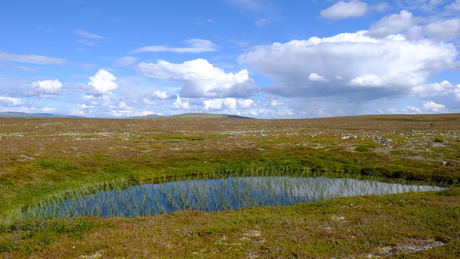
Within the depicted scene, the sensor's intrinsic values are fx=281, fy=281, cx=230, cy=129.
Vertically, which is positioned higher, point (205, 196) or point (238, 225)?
point (238, 225)

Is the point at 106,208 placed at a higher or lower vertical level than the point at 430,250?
lower

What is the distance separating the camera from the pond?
76.2 feet

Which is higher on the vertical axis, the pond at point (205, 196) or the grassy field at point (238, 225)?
the grassy field at point (238, 225)

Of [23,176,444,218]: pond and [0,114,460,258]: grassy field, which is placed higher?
[0,114,460,258]: grassy field

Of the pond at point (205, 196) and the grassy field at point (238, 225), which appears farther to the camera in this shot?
the pond at point (205, 196)

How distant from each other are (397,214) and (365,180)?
16.9 meters

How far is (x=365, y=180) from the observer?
110ft

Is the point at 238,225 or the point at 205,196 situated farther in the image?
the point at 205,196

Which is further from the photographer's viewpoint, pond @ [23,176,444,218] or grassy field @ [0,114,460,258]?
pond @ [23,176,444,218]

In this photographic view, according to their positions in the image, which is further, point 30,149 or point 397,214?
point 30,149

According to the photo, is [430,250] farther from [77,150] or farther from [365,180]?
[77,150]

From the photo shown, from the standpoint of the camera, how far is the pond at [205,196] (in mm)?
23219

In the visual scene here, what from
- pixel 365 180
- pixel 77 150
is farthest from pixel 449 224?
pixel 77 150

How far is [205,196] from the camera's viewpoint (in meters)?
26.8
